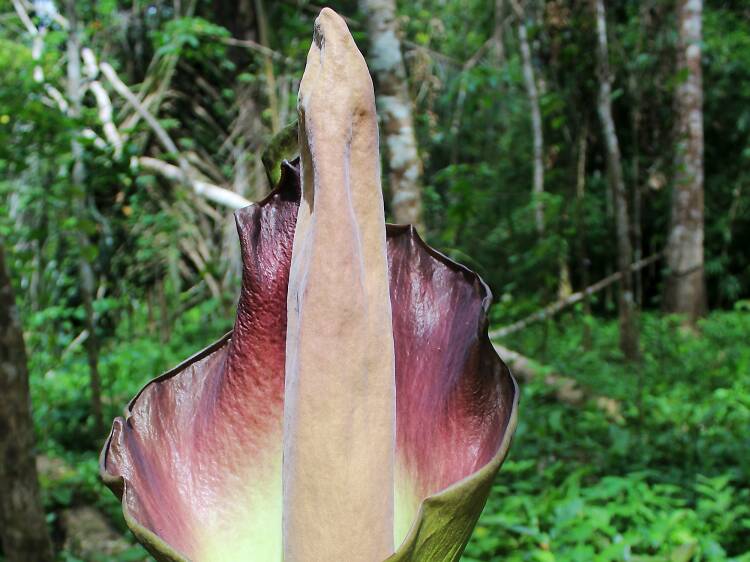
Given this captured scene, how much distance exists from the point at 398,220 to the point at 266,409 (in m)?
1.70

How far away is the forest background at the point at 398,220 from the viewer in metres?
1.49

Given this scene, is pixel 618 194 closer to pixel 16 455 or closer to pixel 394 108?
pixel 394 108

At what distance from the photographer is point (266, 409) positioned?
0.36m

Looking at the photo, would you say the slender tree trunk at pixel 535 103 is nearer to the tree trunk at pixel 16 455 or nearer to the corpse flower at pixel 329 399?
the tree trunk at pixel 16 455

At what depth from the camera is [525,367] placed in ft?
9.69

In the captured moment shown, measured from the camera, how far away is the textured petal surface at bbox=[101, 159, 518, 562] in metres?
0.31

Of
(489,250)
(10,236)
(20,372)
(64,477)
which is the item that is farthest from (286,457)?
(489,250)

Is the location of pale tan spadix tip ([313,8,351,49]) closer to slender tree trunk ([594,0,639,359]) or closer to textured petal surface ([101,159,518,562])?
textured petal surface ([101,159,518,562])

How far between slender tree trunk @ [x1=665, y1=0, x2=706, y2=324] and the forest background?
2 centimetres

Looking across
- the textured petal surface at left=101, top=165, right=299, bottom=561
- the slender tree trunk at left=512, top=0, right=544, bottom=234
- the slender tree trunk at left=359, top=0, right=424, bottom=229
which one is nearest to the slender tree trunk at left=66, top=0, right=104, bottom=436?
the slender tree trunk at left=359, top=0, right=424, bottom=229

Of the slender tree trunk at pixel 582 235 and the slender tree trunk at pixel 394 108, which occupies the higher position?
the slender tree trunk at pixel 394 108

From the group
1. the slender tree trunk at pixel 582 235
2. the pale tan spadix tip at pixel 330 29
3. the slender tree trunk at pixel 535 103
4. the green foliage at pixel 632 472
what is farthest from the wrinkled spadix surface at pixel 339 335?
the slender tree trunk at pixel 535 103

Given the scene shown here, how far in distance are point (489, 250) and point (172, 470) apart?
6.57 metres

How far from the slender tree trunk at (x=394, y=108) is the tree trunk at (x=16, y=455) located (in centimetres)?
107
